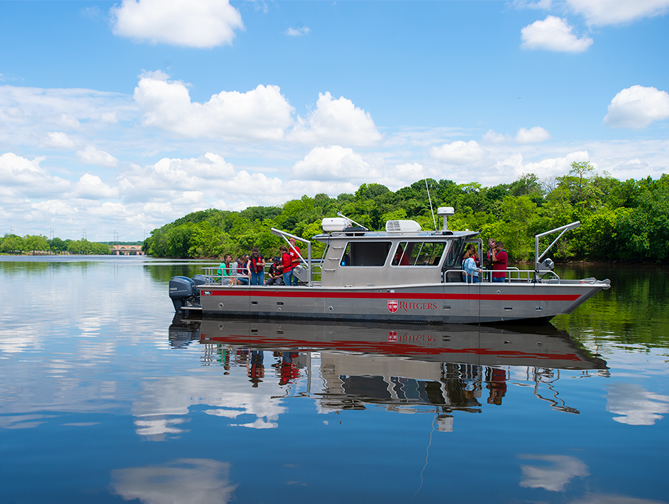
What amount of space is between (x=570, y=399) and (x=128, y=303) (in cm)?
1904

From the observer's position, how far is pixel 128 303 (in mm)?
21547

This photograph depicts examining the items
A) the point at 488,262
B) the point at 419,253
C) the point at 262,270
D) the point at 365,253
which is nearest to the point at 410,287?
the point at 419,253

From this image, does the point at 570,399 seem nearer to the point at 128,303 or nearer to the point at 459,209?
the point at 128,303

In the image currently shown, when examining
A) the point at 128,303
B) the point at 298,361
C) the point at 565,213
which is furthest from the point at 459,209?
the point at 298,361

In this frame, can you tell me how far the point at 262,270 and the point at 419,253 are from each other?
537 cm

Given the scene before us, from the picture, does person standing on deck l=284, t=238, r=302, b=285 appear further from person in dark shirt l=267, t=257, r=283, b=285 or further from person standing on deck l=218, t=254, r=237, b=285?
person standing on deck l=218, t=254, r=237, b=285

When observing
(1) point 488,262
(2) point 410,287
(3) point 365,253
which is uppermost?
(3) point 365,253

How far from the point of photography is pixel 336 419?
657 cm

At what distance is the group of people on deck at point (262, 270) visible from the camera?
16.2m

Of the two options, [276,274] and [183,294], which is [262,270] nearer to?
[276,274]

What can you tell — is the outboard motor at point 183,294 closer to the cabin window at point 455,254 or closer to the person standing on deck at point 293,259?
the person standing on deck at point 293,259

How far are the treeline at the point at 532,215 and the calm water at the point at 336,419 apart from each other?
53.4 metres

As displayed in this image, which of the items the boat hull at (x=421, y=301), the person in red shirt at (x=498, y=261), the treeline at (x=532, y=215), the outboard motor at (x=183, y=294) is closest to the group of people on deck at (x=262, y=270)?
the boat hull at (x=421, y=301)

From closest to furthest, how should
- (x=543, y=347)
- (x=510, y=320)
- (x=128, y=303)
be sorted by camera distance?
(x=543, y=347) < (x=510, y=320) < (x=128, y=303)
